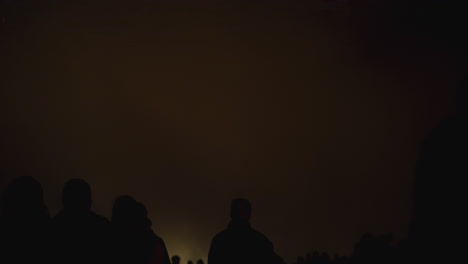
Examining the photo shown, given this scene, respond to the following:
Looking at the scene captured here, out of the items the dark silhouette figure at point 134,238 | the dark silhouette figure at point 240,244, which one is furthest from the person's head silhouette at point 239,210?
the dark silhouette figure at point 134,238

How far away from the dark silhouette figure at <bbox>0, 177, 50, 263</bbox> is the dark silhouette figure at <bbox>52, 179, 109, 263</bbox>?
0.21 feet

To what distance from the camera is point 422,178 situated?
6.06 feet

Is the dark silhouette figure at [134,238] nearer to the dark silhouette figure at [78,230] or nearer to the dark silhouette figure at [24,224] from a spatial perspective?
the dark silhouette figure at [78,230]

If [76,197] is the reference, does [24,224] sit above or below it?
below

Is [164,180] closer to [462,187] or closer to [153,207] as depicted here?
[153,207]

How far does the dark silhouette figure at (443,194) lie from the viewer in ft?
5.68

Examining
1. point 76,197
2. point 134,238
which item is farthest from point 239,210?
point 76,197

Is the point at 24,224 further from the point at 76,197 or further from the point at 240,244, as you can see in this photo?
the point at 240,244

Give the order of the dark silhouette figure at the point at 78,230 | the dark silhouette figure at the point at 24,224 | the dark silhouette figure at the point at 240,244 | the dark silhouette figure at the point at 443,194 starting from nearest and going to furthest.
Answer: the dark silhouette figure at the point at 443,194 < the dark silhouette figure at the point at 24,224 < the dark silhouette figure at the point at 78,230 < the dark silhouette figure at the point at 240,244

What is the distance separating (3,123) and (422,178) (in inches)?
411

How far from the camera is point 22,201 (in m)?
2.61

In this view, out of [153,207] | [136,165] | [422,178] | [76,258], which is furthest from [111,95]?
[422,178]

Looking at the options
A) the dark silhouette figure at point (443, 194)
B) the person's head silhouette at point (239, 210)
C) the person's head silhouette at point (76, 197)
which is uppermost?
the person's head silhouette at point (239, 210)

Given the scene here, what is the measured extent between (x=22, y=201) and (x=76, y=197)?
0.24 meters
